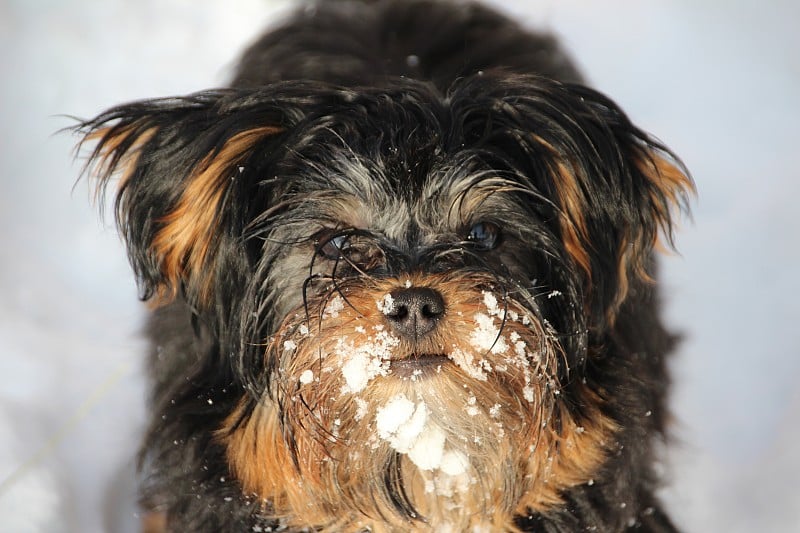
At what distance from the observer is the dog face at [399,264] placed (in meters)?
3.05

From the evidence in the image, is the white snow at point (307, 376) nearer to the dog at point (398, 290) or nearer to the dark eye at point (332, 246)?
the dog at point (398, 290)

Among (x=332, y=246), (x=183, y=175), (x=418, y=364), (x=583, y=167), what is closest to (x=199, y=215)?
(x=183, y=175)

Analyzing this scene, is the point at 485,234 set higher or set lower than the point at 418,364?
higher

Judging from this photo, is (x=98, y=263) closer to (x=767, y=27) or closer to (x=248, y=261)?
(x=248, y=261)

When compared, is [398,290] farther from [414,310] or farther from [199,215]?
[199,215]

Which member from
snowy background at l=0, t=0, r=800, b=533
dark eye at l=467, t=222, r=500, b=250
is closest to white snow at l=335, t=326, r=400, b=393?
dark eye at l=467, t=222, r=500, b=250

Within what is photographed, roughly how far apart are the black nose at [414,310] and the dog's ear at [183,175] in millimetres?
762

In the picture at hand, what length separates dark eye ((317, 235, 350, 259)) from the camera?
10.5 ft

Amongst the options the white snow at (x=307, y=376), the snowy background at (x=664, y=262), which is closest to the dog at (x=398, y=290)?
the white snow at (x=307, y=376)

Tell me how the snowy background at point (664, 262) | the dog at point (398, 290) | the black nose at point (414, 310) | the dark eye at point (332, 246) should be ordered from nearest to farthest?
the black nose at point (414, 310) < the dog at point (398, 290) < the dark eye at point (332, 246) < the snowy background at point (664, 262)

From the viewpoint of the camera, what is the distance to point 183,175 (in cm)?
329

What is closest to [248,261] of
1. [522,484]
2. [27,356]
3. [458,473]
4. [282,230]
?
[282,230]

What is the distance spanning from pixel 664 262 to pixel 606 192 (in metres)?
2.45

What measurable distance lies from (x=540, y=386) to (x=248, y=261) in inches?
44.3
